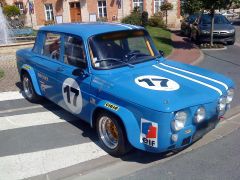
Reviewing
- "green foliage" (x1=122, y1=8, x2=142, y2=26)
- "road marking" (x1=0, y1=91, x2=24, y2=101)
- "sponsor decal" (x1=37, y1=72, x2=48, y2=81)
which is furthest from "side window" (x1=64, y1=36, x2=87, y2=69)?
"green foliage" (x1=122, y1=8, x2=142, y2=26)

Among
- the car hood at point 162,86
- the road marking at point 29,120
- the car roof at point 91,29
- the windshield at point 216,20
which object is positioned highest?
the car roof at point 91,29

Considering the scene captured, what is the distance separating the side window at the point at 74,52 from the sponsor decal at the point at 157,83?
105 cm

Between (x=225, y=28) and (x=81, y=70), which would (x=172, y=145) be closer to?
(x=81, y=70)

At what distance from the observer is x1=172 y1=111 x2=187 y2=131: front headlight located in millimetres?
4191

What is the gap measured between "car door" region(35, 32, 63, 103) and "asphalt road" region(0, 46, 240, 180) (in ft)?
2.12

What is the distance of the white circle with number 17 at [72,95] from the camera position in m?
5.49

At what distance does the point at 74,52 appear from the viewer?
567 cm

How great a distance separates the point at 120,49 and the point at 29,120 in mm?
2629

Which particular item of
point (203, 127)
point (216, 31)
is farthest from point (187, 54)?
point (203, 127)

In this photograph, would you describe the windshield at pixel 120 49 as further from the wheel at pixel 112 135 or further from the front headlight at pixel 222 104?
the front headlight at pixel 222 104

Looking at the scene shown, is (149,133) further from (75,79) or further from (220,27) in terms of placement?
(220,27)

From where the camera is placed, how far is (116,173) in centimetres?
455

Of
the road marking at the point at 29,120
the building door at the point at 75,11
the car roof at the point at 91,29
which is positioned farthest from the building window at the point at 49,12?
the car roof at the point at 91,29

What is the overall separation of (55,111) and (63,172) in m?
2.73
